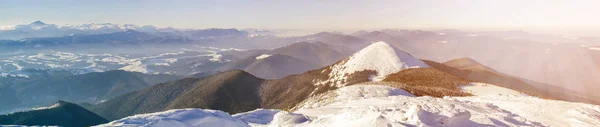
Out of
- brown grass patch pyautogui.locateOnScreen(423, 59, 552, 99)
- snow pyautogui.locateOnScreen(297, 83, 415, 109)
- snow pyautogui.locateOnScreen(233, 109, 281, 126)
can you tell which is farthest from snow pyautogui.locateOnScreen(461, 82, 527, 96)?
snow pyautogui.locateOnScreen(233, 109, 281, 126)

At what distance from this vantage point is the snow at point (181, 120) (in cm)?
2056

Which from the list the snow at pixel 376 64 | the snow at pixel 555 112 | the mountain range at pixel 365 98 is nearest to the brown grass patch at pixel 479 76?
the mountain range at pixel 365 98

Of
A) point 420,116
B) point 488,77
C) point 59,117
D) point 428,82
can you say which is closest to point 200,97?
point 59,117

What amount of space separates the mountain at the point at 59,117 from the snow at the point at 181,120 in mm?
94269

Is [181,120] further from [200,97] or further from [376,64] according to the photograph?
[200,97]

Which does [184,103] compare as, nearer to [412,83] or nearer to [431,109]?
[412,83]

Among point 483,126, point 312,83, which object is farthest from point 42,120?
point 483,126

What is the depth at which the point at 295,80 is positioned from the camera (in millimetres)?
85938

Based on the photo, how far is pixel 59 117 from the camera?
Answer: 100500 millimetres

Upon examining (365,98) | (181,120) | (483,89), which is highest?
(181,120)

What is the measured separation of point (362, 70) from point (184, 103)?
Answer: 7321cm

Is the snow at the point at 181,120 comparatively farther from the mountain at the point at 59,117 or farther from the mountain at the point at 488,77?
the mountain at the point at 59,117

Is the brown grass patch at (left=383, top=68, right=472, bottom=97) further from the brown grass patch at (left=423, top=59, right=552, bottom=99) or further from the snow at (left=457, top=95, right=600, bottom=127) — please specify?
the brown grass patch at (left=423, top=59, right=552, bottom=99)

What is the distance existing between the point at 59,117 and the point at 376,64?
9517 centimetres
